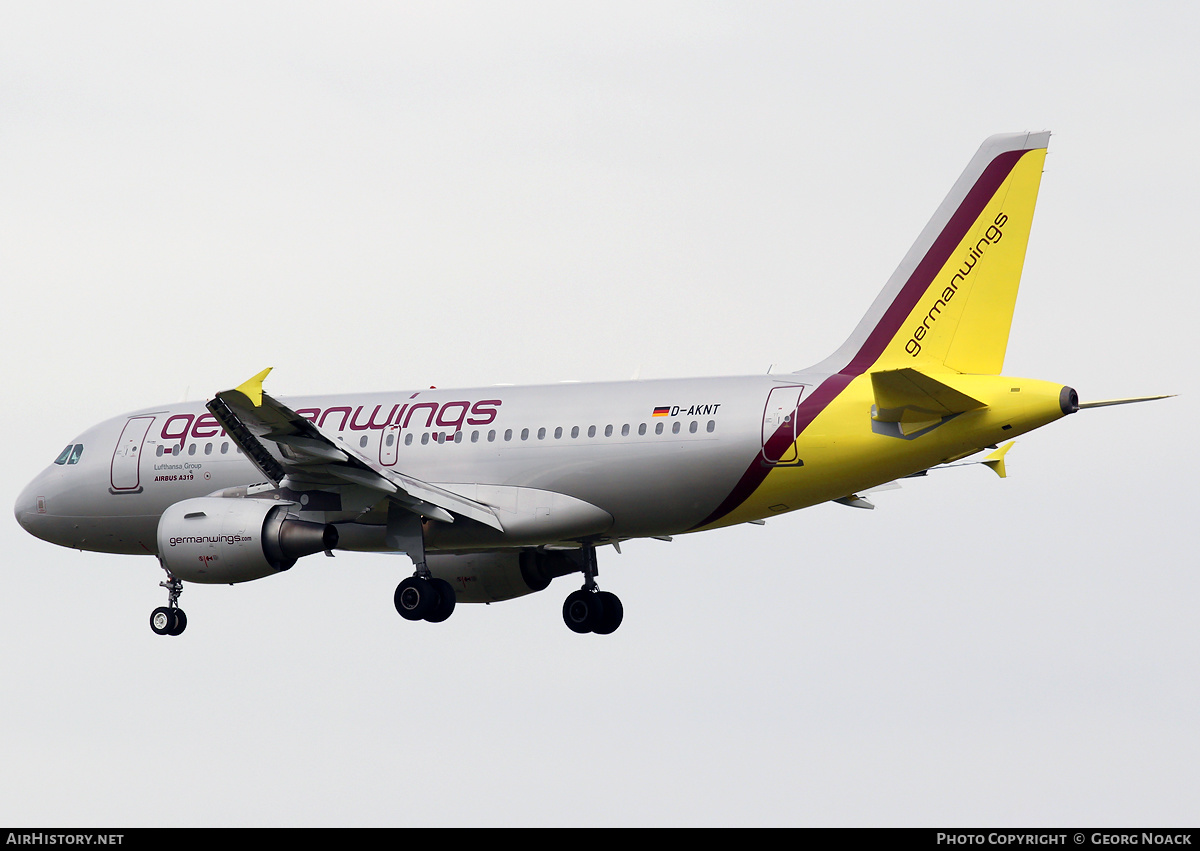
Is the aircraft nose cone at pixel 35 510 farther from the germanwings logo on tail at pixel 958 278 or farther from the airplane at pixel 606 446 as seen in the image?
the germanwings logo on tail at pixel 958 278

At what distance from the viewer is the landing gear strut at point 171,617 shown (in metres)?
35.2

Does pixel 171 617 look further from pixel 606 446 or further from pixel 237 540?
pixel 606 446

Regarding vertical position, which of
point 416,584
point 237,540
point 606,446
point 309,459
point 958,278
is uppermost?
point 958,278

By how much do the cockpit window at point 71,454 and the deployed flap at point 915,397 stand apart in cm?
1726

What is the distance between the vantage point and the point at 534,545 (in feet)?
105

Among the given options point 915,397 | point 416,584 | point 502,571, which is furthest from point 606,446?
point 502,571

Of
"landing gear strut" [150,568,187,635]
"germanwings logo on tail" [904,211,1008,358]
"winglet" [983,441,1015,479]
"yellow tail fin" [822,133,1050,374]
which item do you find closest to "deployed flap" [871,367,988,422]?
"yellow tail fin" [822,133,1050,374]

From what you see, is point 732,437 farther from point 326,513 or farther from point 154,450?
point 154,450

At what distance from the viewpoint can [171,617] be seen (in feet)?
115

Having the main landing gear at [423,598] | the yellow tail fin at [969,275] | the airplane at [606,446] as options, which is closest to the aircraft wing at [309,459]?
the airplane at [606,446]

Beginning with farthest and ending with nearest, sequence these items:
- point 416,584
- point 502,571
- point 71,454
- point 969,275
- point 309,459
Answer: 1. point 71,454
2. point 502,571
3. point 416,584
4. point 309,459
5. point 969,275

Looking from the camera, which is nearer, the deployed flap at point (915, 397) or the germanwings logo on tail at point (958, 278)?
the deployed flap at point (915, 397)

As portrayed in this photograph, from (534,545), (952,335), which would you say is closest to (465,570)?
(534,545)

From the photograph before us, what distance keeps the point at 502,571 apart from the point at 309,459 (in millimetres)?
6564
